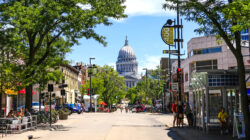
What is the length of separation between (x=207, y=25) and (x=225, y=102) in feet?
16.2

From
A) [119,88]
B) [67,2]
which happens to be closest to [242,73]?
[67,2]

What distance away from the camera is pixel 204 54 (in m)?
54.7

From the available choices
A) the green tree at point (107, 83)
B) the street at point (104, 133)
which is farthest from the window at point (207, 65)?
the green tree at point (107, 83)

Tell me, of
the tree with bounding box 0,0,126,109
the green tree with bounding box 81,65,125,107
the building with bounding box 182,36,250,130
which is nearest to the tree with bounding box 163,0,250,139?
the building with bounding box 182,36,250,130

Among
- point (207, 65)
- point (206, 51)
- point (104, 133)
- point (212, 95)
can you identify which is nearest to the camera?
point (104, 133)

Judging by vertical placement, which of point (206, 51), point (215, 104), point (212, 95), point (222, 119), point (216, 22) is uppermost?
point (206, 51)

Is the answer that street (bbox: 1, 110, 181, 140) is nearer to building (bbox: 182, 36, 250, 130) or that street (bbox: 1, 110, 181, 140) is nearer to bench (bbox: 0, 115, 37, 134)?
bench (bbox: 0, 115, 37, 134)

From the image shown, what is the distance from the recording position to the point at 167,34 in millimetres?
25047

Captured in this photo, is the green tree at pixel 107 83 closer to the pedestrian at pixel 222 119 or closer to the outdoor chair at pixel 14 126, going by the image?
the outdoor chair at pixel 14 126

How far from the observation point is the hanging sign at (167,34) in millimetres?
24862

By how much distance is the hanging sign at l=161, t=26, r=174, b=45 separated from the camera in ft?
81.6

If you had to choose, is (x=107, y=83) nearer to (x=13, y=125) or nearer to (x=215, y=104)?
(x=215, y=104)

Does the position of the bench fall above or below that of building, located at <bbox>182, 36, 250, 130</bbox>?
below

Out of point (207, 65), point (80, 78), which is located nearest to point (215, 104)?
point (207, 65)
